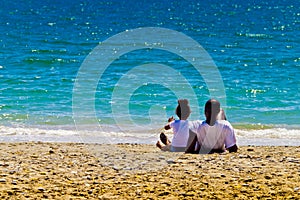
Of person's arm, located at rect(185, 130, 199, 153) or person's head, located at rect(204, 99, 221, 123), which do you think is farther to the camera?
person's arm, located at rect(185, 130, 199, 153)

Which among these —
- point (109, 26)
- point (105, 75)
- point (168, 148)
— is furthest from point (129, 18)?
point (168, 148)

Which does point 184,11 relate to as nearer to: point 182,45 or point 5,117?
point 182,45

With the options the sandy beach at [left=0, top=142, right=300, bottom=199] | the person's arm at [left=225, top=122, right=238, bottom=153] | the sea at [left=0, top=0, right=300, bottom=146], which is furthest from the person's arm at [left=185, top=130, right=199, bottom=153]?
the sea at [left=0, top=0, right=300, bottom=146]

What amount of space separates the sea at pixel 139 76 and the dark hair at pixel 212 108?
4324 millimetres

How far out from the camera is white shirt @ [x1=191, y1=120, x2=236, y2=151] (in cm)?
1041

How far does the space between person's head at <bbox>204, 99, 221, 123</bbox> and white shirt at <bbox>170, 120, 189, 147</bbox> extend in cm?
48

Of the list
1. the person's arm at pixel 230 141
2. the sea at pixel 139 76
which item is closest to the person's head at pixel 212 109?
the person's arm at pixel 230 141

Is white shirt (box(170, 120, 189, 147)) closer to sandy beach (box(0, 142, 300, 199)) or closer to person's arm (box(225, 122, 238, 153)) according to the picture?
sandy beach (box(0, 142, 300, 199))

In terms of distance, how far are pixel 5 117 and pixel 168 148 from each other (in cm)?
788

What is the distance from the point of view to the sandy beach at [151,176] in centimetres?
761

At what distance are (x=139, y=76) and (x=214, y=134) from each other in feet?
47.2

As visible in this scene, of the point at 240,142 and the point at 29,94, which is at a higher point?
the point at 29,94

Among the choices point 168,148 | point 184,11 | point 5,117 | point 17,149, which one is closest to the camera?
point 168,148

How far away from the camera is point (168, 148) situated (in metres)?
11.2
